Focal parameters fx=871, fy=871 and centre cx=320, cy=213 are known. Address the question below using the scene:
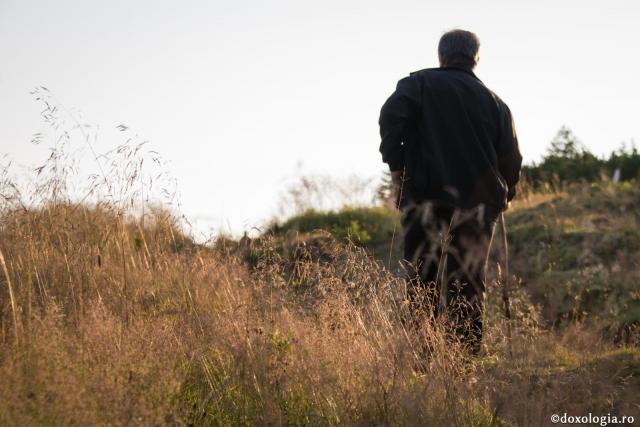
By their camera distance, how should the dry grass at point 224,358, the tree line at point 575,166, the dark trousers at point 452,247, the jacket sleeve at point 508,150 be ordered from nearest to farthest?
the dry grass at point 224,358 → the dark trousers at point 452,247 → the jacket sleeve at point 508,150 → the tree line at point 575,166

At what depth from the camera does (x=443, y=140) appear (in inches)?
205

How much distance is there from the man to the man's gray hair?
0.83 feet

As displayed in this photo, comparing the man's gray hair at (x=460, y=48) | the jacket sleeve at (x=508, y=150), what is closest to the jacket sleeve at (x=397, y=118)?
the man's gray hair at (x=460, y=48)

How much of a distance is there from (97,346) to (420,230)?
2.31 meters

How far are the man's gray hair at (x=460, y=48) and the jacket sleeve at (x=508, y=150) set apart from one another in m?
0.39

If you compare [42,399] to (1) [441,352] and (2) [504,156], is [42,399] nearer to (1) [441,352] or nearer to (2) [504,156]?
(1) [441,352]

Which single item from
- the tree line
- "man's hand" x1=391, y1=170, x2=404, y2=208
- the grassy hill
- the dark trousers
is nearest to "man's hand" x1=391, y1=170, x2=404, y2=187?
"man's hand" x1=391, y1=170, x2=404, y2=208

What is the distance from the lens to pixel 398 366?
3.58 metres

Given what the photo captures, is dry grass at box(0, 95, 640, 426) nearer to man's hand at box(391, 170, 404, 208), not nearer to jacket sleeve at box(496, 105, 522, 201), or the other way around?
man's hand at box(391, 170, 404, 208)

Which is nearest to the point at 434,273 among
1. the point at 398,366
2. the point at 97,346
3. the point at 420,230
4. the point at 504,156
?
the point at 420,230

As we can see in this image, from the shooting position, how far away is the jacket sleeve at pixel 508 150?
539cm

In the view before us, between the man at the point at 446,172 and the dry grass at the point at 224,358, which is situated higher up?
the man at the point at 446,172

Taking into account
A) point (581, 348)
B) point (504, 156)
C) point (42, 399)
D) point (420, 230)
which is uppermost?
point (504, 156)

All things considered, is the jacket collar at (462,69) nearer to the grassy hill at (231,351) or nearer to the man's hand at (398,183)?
the man's hand at (398,183)
